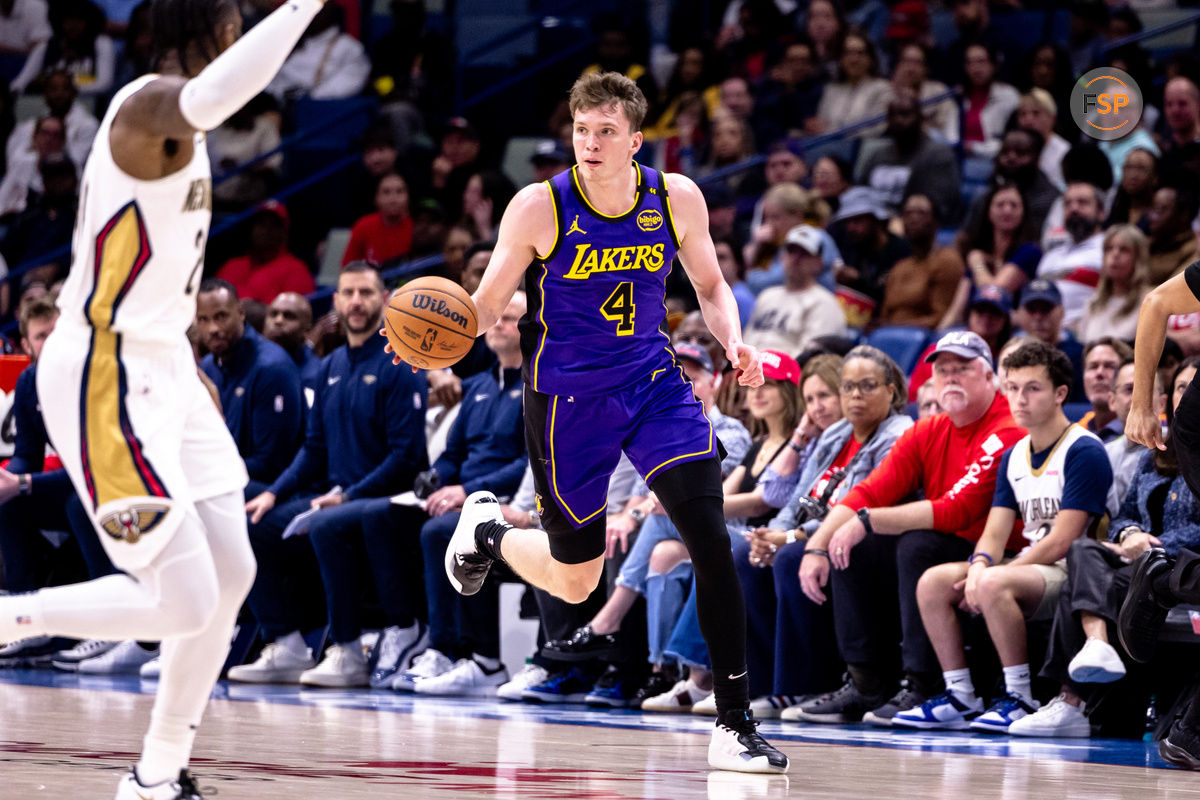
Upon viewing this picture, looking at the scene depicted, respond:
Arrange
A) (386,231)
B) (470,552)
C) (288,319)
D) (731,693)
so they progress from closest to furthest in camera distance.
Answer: (731,693) < (470,552) < (288,319) < (386,231)

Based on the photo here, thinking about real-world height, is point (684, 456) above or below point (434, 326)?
below

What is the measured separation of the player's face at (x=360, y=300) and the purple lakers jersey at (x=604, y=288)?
376 cm

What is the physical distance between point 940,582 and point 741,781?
2251mm

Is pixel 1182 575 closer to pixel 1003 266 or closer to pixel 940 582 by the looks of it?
pixel 940 582

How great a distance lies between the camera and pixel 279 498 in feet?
30.2

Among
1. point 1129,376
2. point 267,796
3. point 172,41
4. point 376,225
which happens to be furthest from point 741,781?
point 376,225

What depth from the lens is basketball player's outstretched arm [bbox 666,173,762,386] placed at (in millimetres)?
5418

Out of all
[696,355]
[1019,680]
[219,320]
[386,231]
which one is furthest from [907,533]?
[386,231]

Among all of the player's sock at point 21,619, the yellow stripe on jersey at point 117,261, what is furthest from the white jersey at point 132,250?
the player's sock at point 21,619

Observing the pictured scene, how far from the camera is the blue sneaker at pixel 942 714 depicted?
6.69 m

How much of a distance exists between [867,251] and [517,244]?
19.1 feet

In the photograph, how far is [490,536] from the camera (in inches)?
243

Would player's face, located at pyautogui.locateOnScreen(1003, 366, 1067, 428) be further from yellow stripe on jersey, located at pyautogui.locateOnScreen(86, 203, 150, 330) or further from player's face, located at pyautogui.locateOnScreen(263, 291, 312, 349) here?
player's face, located at pyautogui.locateOnScreen(263, 291, 312, 349)

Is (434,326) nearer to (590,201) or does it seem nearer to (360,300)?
(590,201)
